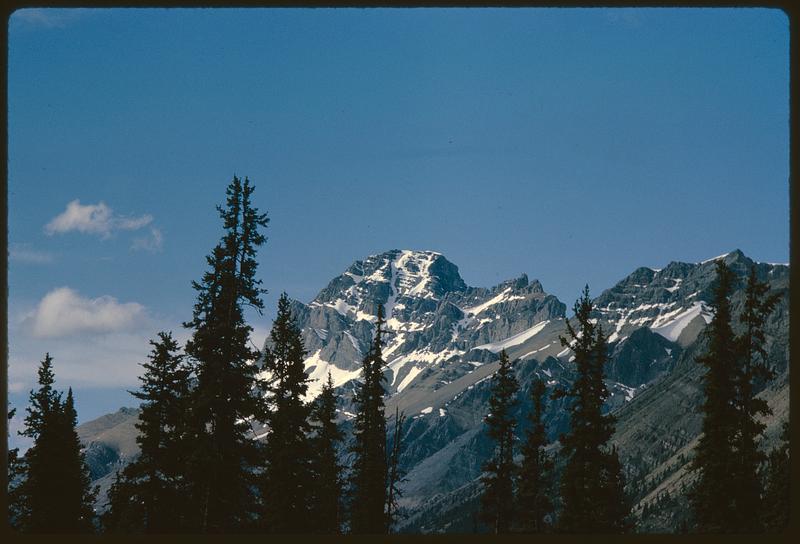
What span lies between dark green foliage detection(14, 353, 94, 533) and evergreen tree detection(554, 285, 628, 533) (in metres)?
21.7

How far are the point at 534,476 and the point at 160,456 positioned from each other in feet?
61.2

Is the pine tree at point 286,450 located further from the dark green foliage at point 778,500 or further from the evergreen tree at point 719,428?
the dark green foliage at point 778,500

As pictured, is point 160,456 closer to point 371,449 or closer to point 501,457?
point 371,449

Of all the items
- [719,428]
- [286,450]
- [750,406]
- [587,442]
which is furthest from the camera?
[286,450]

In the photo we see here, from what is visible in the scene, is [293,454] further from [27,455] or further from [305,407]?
[27,455]

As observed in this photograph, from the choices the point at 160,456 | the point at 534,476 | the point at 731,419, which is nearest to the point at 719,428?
the point at 731,419

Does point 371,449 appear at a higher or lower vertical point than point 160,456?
higher

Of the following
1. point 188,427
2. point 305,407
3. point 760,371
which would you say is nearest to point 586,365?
point 760,371

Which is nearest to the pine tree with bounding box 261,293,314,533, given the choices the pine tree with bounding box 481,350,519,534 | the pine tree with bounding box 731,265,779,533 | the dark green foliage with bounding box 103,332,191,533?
the dark green foliage with bounding box 103,332,191,533

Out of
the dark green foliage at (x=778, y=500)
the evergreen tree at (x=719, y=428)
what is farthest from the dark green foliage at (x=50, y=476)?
the dark green foliage at (x=778, y=500)

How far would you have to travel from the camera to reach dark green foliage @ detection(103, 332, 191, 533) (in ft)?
93.8

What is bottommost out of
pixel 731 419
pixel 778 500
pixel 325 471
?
pixel 778 500

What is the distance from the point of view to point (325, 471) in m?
41.1

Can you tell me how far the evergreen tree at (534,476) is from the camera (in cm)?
4059
